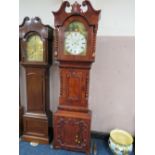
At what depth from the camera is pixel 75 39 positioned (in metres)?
1.84

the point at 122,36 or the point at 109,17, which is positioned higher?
the point at 109,17

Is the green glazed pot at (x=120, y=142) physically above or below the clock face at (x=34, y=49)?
below

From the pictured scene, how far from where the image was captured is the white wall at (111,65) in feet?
6.77

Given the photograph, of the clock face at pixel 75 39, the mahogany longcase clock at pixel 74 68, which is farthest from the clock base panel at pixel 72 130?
the clock face at pixel 75 39

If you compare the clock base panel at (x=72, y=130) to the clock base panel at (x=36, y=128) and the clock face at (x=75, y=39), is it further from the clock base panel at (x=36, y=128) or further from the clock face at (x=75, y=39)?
the clock face at (x=75, y=39)

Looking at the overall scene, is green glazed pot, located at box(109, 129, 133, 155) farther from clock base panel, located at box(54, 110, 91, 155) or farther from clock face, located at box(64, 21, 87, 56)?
clock face, located at box(64, 21, 87, 56)

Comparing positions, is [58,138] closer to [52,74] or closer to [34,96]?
[34,96]

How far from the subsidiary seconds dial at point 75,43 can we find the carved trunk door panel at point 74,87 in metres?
0.23

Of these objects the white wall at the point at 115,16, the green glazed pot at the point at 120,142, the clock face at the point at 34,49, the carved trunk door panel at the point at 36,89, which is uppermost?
the white wall at the point at 115,16
